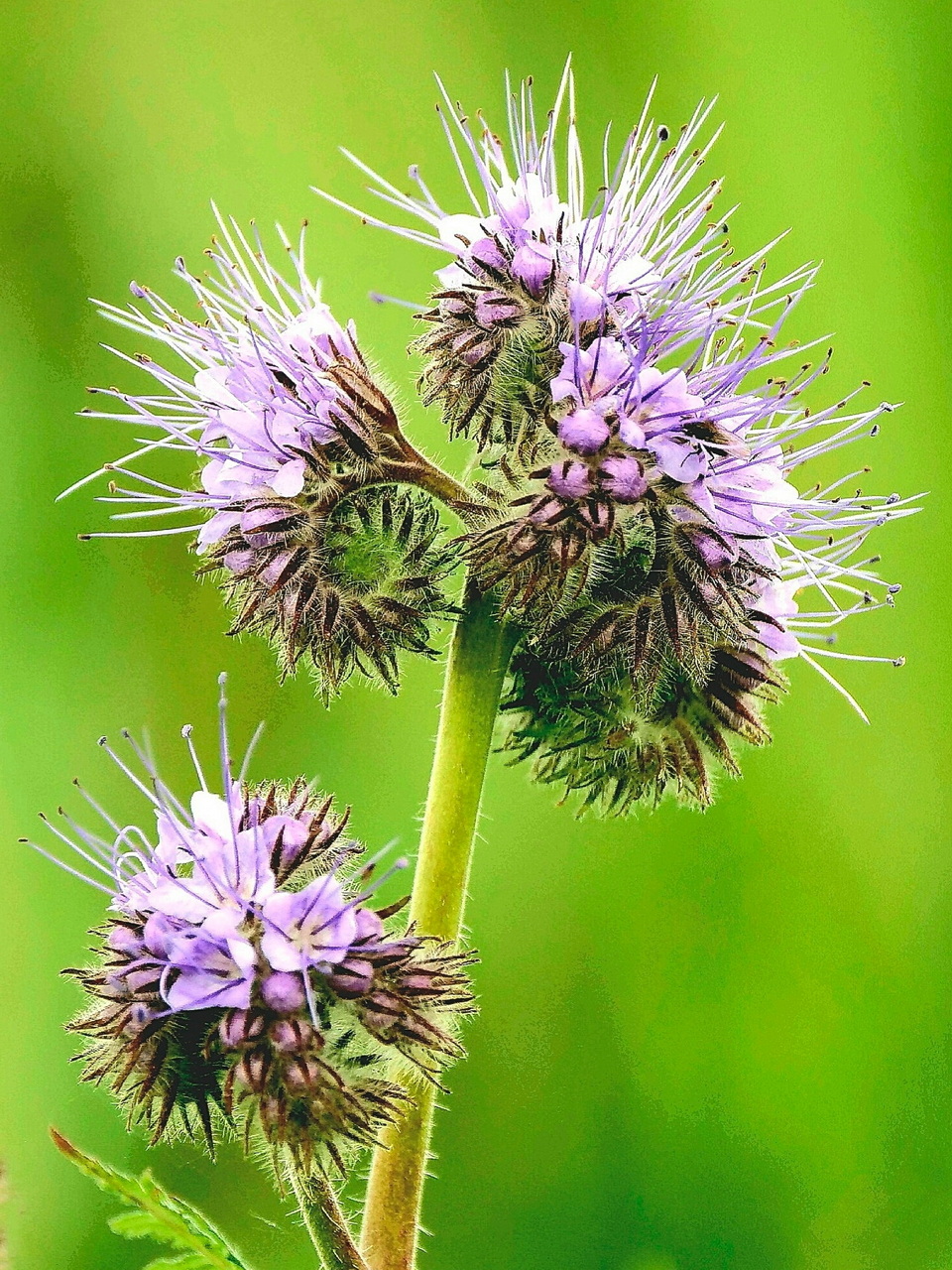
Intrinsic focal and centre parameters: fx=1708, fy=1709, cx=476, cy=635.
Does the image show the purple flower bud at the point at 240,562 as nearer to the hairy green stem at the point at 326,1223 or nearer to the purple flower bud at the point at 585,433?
the purple flower bud at the point at 585,433

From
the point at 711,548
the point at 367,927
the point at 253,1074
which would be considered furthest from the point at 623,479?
the point at 253,1074

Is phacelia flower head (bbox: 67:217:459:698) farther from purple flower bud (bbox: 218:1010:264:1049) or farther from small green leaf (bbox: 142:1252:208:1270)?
small green leaf (bbox: 142:1252:208:1270)

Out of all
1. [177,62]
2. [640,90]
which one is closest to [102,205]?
[177,62]

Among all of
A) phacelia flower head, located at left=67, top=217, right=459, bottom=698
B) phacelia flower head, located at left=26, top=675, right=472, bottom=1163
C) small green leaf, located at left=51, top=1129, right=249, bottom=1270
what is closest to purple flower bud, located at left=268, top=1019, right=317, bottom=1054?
phacelia flower head, located at left=26, top=675, right=472, bottom=1163

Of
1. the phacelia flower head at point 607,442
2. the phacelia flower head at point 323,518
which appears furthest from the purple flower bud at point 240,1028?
the phacelia flower head at point 607,442

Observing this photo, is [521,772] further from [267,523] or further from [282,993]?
[282,993]

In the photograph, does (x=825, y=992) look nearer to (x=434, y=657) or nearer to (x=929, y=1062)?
(x=929, y=1062)
